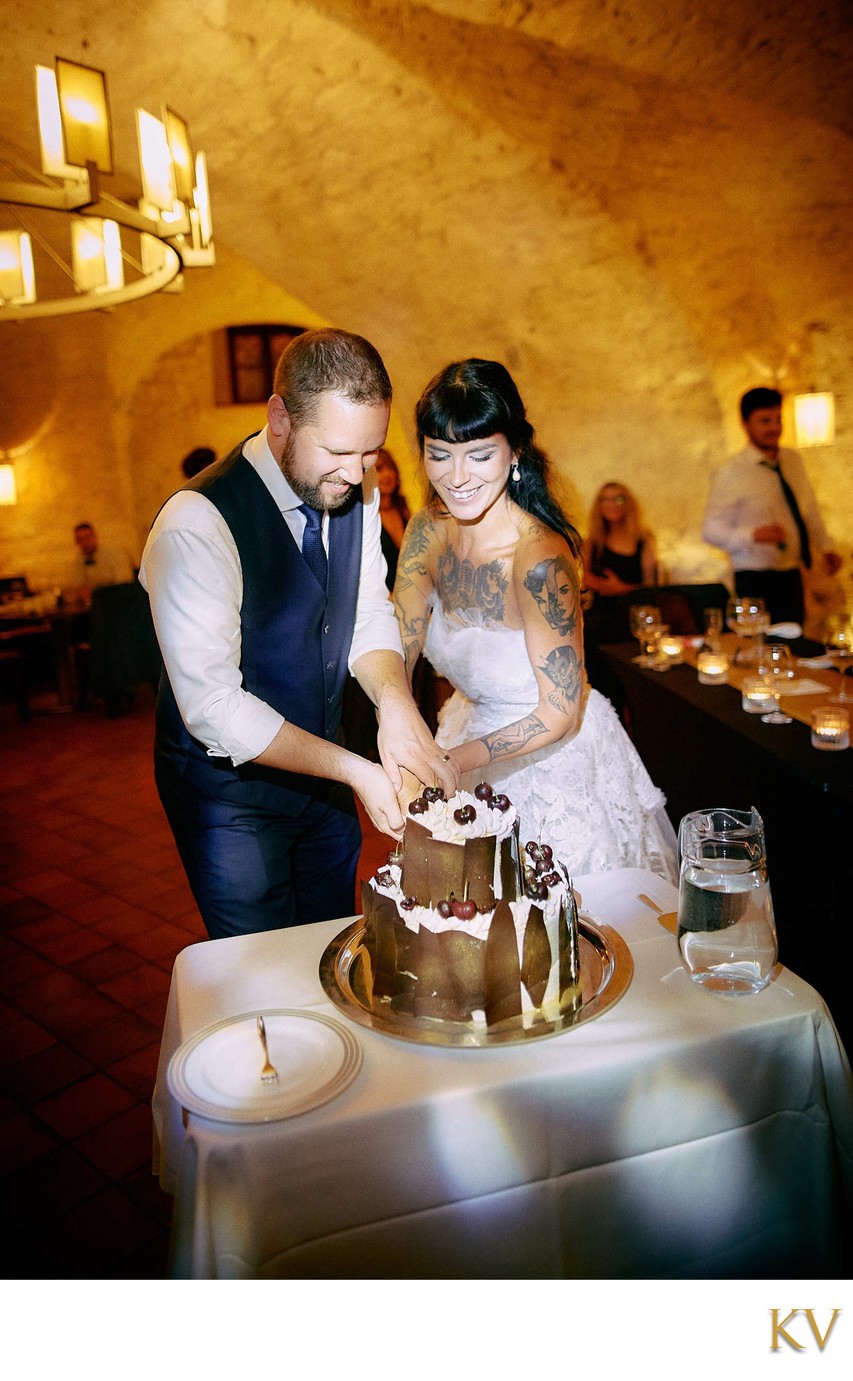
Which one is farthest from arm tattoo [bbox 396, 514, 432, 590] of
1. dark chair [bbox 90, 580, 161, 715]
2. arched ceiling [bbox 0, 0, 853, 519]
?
dark chair [bbox 90, 580, 161, 715]

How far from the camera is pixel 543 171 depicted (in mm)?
5426

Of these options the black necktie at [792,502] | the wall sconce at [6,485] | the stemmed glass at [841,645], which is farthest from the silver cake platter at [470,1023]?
the wall sconce at [6,485]

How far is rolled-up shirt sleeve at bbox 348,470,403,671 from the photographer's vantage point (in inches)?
82.7

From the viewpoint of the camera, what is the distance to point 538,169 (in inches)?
214

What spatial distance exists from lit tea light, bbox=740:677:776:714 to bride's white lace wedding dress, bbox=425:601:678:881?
0.72 meters

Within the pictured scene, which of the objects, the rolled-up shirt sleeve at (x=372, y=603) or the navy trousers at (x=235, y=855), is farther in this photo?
the rolled-up shirt sleeve at (x=372, y=603)

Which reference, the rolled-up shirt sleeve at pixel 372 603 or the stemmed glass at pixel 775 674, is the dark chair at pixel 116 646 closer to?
the stemmed glass at pixel 775 674

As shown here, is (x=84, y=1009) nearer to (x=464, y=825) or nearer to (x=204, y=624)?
(x=204, y=624)

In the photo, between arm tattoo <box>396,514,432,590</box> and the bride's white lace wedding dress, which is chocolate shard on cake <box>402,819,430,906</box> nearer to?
the bride's white lace wedding dress

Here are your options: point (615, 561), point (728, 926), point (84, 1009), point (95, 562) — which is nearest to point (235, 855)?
point (728, 926)

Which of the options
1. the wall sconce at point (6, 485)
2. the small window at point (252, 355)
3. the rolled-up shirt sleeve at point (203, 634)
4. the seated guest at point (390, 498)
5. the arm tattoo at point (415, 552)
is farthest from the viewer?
the small window at point (252, 355)

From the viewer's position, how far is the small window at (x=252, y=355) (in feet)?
34.2

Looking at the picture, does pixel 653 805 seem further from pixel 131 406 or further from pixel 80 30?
pixel 131 406

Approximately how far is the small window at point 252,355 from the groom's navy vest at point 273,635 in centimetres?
902
